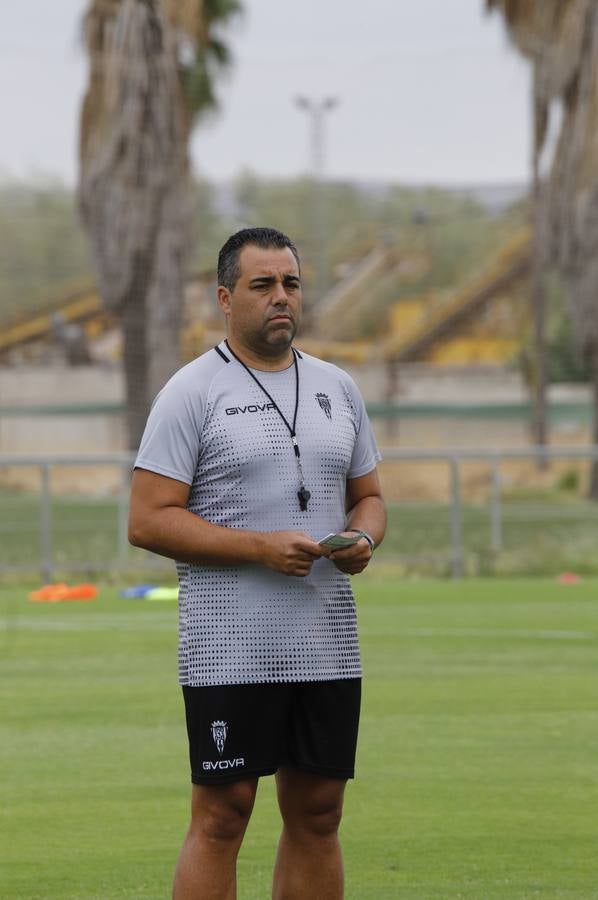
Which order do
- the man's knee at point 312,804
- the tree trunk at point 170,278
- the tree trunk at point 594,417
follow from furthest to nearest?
the tree trunk at point 594,417 → the tree trunk at point 170,278 → the man's knee at point 312,804

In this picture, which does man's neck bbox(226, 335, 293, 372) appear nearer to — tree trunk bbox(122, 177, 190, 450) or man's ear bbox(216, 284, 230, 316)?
man's ear bbox(216, 284, 230, 316)

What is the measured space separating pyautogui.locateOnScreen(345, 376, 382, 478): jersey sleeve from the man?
164 millimetres

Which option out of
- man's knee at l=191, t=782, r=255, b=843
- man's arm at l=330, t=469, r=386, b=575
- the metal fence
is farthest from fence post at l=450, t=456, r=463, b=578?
man's knee at l=191, t=782, r=255, b=843

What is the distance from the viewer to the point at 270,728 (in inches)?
209

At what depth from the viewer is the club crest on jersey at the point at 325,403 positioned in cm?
545

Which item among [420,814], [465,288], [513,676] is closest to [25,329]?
[465,288]

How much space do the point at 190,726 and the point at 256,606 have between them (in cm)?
39

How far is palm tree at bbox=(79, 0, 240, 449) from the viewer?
93.5 feet

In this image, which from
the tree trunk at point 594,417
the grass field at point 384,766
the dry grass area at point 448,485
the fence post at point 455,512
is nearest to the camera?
the grass field at point 384,766

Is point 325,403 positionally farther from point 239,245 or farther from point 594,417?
point 594,417

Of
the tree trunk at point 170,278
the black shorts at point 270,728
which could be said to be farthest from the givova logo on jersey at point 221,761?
the tree trunk at point 170,278

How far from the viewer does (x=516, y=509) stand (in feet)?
94.4

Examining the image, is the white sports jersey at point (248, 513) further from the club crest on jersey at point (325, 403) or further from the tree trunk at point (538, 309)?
the tree trunk at point (538, 309)

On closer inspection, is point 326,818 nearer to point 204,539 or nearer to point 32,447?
point 204,539
